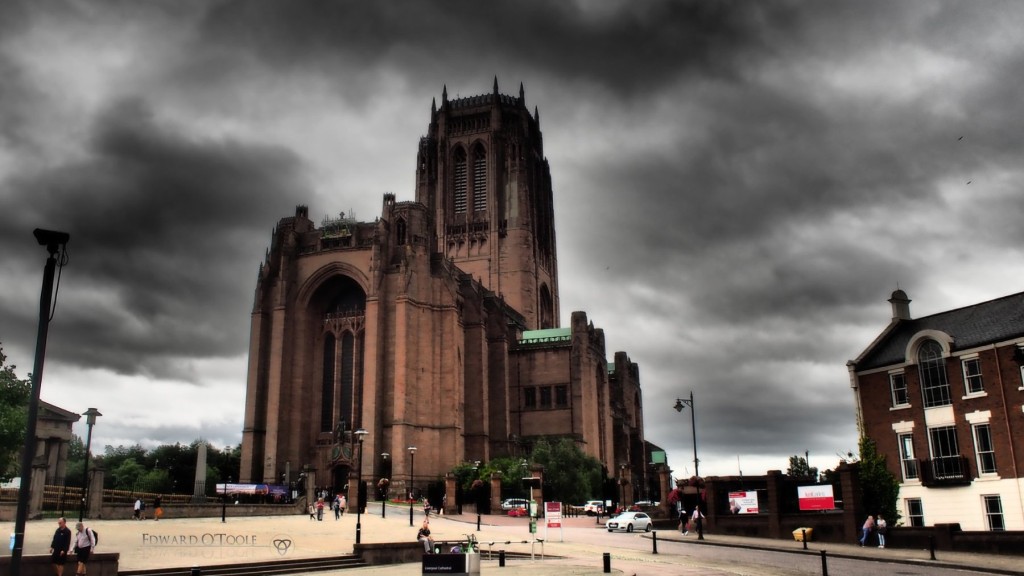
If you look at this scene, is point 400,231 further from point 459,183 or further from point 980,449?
point 980,449

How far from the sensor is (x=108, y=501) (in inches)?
A: 1566

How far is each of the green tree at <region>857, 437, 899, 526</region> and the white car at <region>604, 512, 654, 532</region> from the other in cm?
1139

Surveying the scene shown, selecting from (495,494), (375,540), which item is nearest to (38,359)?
(375,540)

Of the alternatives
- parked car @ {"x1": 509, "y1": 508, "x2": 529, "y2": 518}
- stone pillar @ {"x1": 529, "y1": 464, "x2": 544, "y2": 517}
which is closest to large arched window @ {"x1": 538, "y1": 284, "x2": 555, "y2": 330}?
stone pillar @ {"x1": 529, "y1": 464, "x2": 544, "y2": 517}

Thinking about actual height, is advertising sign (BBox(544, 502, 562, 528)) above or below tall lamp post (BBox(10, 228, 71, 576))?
below

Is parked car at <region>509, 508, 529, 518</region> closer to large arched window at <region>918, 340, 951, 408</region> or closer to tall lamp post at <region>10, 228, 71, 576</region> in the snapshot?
large arched window at <region>918, 340, 951, 408</region>

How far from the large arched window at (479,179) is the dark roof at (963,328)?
206ft

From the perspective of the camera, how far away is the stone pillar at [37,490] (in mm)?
33000

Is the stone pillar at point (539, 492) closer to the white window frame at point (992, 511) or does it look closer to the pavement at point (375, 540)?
the pavement at point (375, 540)

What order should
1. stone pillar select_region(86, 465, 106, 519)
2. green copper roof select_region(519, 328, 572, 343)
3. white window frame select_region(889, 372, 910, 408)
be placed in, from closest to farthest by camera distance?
white window frame select_region(889, 372, 910, 408) → stone pillar select_region(86, 465, 106, 519) → green copper roof select_region(519, 328, 572, 343)

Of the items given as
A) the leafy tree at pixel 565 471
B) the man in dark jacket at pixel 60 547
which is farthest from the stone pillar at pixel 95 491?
the leafy tree at pixel 565 471

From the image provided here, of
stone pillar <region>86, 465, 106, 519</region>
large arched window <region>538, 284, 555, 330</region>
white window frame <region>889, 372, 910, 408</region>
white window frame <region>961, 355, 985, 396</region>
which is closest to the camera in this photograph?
white window frame <region>961, 355, 985, 396</region>

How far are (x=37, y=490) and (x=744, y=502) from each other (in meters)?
29.9

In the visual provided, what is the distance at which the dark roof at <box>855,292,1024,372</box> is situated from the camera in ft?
105
